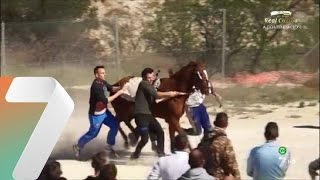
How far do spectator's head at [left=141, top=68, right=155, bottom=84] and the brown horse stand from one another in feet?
0.41

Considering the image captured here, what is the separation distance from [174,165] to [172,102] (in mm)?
1718

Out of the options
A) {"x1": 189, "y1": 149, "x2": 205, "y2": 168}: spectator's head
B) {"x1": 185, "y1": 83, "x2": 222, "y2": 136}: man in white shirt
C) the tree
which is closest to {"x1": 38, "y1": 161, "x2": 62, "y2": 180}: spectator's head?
{"x1": 189, "y1": 149, "x2": 205, "y2": 168}: spectator's head

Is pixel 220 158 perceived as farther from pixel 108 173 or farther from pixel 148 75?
pixel 148 75

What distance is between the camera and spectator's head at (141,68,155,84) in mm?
8313

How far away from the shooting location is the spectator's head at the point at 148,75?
8313 mm

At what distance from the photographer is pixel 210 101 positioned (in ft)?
29.5

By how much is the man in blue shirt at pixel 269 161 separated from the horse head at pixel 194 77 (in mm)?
1673

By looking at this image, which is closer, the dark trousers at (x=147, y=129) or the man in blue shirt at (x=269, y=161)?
the man in blue shirt at (x=269, y=161)

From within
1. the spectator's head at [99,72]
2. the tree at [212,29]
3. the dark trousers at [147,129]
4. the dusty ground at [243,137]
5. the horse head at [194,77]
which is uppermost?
the tree at [212,29]

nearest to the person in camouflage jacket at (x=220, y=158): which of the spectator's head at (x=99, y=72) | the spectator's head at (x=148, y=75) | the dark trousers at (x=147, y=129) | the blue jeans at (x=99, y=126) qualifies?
the dark trousers at (x=147, y=129)

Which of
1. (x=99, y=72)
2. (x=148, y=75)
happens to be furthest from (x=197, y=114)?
(x=99, y=72)

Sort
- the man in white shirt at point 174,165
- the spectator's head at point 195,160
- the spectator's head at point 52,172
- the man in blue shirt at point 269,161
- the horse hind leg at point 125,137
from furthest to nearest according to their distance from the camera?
the horse hind leg at point 125,137 < the man in blue shirt at point 269,161 < the man in white shirt at point 174,165 < the spectator's head at point 195,160 < the spectator's head at point 52,172

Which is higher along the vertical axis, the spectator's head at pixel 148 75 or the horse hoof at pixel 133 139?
the spectator's head at pixel 148 75

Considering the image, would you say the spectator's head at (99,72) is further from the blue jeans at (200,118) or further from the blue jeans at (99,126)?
the blue jeans at (200,118)
